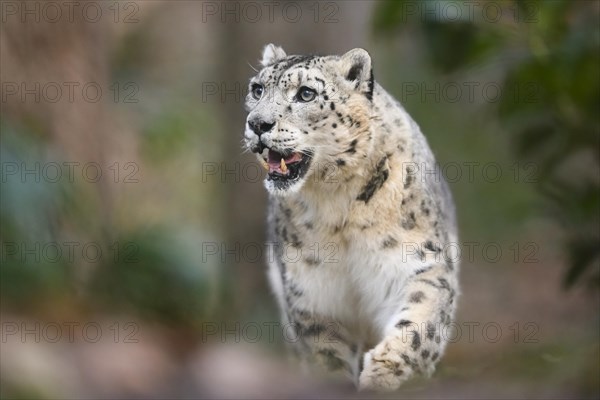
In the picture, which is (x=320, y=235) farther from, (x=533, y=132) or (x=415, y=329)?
(x=533, y=132)

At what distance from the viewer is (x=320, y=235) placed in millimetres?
5887

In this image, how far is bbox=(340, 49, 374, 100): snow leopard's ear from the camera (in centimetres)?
554

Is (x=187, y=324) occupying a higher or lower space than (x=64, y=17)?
lower

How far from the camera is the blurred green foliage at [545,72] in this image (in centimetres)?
682

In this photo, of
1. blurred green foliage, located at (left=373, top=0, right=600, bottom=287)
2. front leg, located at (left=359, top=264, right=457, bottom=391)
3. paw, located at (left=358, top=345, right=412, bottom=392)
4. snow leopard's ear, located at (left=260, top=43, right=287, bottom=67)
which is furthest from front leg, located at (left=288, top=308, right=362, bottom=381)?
blurred green foliage, located at (left=373, top=0, right=600, bottom=287)

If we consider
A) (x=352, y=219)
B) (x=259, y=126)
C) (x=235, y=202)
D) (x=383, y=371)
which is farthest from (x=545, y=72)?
(x=235, y=202)

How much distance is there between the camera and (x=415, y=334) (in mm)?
5402

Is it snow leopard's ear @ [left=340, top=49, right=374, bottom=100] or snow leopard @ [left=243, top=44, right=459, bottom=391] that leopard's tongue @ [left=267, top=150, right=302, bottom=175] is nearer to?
snow leopard @ [left=243, top=44, right=459, bottom=391]

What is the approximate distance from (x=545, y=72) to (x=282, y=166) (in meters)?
2.44

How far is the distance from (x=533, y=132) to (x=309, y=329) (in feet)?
8.15

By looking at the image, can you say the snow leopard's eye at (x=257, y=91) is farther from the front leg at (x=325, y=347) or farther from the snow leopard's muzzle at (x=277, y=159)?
the front leg at (x=325, y=347)

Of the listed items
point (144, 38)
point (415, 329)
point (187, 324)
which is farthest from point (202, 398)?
point (144, 38)

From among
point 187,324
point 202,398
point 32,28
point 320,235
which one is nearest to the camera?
point 202,398

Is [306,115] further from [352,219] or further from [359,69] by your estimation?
[352,219]
